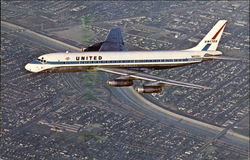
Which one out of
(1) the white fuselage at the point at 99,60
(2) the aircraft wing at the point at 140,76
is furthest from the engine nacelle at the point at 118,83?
(1) the white fuselage at the point at 99,60

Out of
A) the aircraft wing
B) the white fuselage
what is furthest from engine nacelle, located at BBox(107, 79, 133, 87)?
the white fuselage

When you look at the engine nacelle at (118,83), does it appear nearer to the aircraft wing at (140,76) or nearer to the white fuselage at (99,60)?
the aircraft wing at (140,76)

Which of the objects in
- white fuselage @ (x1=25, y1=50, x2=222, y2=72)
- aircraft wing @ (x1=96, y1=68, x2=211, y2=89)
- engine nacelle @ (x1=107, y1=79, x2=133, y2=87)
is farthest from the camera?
white fuselage @ (x1=25, y1=50, x2=222, y2=72)

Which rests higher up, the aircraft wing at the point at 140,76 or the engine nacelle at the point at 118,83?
the aircraft wing at the point at 140,76

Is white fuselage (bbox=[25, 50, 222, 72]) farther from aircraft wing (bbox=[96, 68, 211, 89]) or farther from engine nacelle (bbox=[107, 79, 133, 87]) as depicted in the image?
engine nacelle (bbox=[107, 79, 133, 87])

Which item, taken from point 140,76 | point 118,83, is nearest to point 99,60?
point 118,83

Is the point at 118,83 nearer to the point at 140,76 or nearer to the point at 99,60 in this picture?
the point at 140,76

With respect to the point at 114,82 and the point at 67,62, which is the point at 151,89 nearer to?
the point at 114,82

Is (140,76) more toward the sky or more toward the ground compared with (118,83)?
more toward the sky
